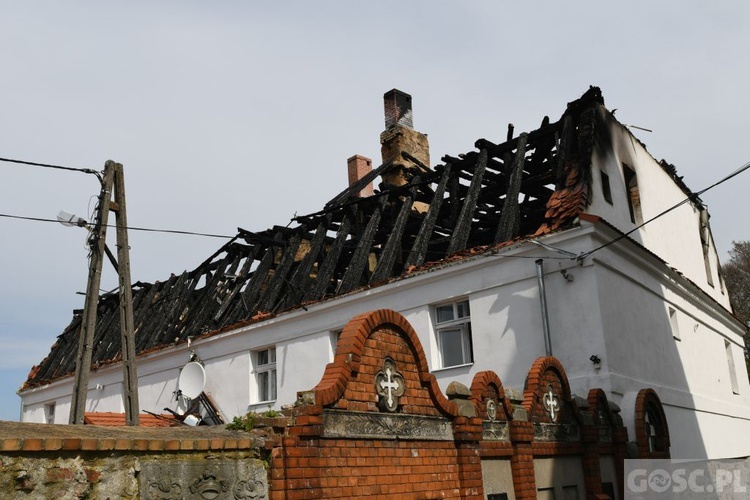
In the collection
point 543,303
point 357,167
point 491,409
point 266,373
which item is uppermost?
point 357,167

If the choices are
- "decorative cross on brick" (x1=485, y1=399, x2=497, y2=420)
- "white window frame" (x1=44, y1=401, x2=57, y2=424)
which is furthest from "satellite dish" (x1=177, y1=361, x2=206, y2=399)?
"white window frame" (x1=44, y1=401, x2=57, y2=424)

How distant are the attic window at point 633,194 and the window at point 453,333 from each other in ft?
16.3

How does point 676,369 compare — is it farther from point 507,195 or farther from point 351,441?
A: point 351,441

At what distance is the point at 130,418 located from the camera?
13.2 meters

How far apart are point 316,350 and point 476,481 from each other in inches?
376

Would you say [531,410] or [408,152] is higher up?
[408,152]

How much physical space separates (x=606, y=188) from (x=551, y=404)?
6509 mm

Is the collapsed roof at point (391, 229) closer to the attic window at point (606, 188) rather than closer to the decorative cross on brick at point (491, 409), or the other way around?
the attic window at point (606, 188)

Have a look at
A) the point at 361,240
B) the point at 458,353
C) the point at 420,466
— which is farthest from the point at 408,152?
the point at 420,466

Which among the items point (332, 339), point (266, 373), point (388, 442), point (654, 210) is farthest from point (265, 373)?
point (388, 442)

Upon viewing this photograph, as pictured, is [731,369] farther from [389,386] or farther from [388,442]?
[388,442]

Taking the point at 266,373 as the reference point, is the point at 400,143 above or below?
above

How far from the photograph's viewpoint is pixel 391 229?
64.9ft

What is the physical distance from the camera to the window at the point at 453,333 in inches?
614
